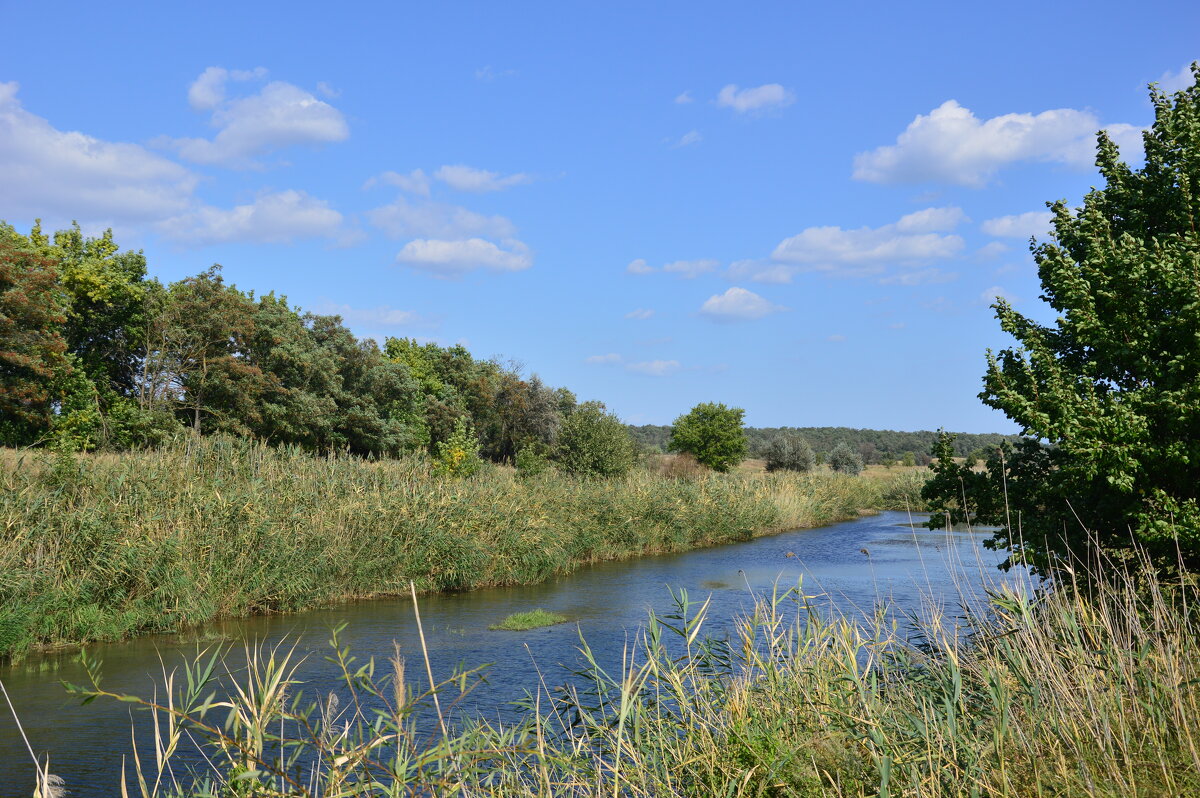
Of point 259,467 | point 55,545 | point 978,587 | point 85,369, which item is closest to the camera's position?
point 55,545

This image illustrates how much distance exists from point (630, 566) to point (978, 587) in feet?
30.8

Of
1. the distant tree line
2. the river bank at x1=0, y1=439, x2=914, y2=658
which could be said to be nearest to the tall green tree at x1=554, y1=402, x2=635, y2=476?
the distant tree line

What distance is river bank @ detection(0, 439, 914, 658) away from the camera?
12.0 m

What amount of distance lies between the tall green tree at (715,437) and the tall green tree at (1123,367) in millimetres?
35183

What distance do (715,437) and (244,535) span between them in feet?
110

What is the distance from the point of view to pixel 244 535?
46.5ft

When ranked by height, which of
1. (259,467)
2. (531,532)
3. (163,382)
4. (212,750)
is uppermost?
(163,382)

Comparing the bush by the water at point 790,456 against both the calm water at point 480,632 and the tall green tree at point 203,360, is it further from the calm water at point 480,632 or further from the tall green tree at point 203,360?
the tall green tree at point 203,360

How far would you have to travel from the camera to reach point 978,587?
15.1 m

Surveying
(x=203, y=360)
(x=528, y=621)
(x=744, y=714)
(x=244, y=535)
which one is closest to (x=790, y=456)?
(x=203, y=360)

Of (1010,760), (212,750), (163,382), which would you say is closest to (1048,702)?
(1010,760)

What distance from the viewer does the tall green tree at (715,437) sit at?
45.2 meters

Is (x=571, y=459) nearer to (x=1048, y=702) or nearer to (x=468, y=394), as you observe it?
(x=468, y=394)

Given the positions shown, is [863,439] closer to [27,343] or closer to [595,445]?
[595,445]
